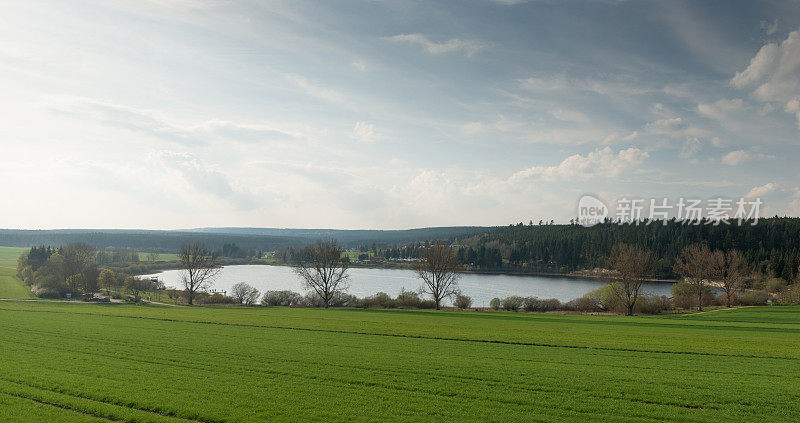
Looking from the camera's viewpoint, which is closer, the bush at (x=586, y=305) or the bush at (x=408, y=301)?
the bush at (x=586, y=305)

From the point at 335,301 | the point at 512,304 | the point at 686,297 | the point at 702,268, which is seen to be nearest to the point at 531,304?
the point at 512,304

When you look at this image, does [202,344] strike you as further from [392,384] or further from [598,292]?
[598,292]

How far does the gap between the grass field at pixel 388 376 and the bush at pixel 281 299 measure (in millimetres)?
33374

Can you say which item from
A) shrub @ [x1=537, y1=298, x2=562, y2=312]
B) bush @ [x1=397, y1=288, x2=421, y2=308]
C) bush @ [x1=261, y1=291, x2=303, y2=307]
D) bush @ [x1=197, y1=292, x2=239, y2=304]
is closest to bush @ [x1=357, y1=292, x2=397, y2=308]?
bush @ [x1=397, y1=288, x2=421, y2=308]

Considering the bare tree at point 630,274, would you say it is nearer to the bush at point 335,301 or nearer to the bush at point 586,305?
the bush at point 586,305

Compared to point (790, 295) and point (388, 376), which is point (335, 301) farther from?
point (790, 295)

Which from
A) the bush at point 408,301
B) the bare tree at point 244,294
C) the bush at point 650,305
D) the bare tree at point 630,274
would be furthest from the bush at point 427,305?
the bare tree at point 244,294

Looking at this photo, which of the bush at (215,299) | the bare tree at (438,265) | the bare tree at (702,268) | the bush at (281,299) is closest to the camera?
the bare tree at (702,268)

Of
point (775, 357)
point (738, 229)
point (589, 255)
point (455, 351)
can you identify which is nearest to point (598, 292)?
point (775, 357)

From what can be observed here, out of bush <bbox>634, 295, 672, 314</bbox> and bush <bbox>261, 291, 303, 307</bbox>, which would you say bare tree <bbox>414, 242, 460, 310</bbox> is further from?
bush <bbox>634, 295, 672, 314</bbox>

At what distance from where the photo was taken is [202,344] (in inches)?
858

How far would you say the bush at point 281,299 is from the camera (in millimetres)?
59906

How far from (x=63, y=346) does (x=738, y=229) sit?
16785cm

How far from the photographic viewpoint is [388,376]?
15711 millimetres
